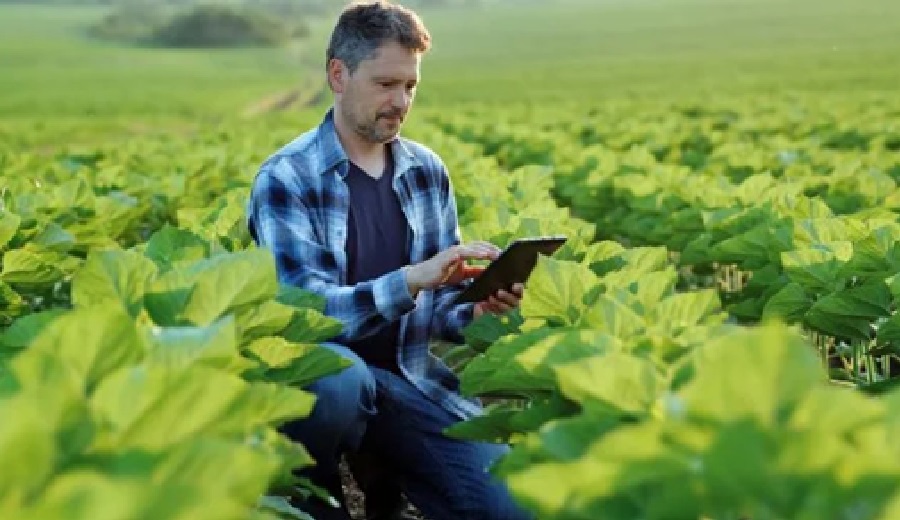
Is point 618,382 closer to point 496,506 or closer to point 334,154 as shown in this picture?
point 496,506

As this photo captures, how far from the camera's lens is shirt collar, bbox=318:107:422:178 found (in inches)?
152

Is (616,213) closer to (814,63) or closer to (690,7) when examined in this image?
(814,63)

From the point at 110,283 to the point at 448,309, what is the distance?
1.60m

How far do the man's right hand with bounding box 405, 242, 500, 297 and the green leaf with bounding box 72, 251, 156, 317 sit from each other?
102 cm

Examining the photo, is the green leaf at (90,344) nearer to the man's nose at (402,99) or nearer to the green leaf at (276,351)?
the green leaf at (276,351)

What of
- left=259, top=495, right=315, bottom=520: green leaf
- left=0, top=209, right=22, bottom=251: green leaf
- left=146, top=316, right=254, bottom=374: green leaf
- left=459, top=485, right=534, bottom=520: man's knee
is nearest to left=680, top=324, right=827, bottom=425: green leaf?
left=146, top=316, right=254, bottom=374: green leaf

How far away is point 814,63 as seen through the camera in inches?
2028

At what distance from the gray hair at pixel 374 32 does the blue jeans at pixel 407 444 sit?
0.94 m

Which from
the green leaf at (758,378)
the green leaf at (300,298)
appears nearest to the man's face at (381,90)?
the green leaf at (300,298)

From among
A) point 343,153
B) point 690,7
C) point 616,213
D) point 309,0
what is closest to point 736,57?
point 690,7

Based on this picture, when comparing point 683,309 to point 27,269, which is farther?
point 27,269

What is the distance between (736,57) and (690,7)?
134ft

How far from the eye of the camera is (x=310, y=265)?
3.69 metres

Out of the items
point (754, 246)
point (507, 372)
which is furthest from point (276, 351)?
point (754, 246)
